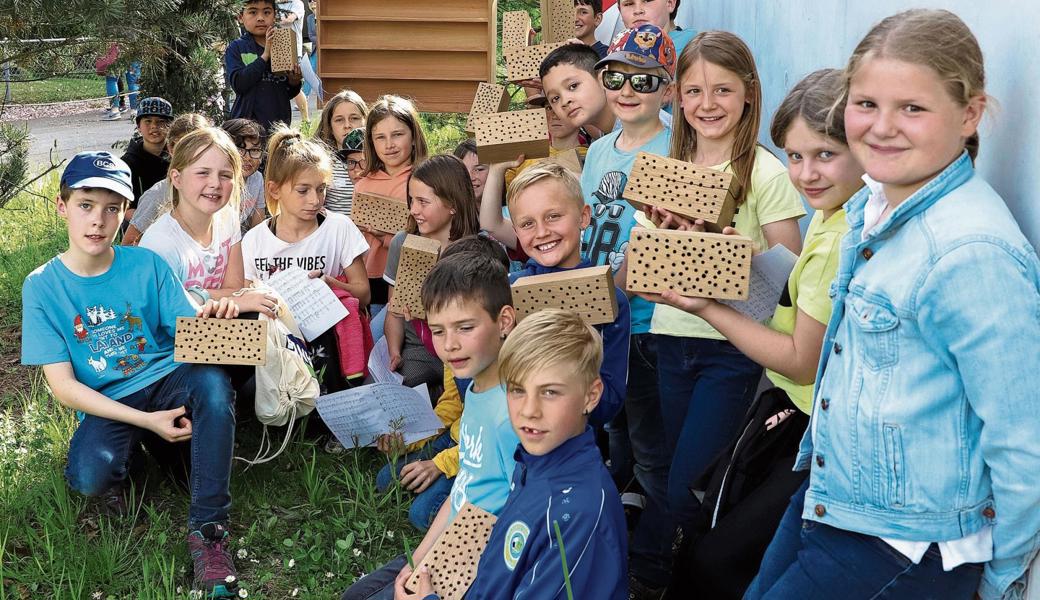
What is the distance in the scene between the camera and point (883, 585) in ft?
5.56

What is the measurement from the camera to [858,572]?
5.64 ft

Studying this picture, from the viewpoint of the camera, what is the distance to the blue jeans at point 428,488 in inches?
135

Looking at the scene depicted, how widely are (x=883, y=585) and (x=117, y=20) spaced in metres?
3.49

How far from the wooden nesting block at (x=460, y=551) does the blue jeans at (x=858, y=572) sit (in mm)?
795

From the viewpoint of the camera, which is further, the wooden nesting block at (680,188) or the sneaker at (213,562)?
the sneaker at (213,562)

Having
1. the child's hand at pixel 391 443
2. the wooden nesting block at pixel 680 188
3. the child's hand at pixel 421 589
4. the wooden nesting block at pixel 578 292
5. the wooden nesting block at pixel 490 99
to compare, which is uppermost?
the wooden nesting block at pixel 490 99

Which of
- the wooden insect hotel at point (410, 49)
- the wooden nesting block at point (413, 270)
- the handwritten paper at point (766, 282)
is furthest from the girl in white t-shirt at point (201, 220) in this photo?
the wooden insect hotel at point (410, 49)

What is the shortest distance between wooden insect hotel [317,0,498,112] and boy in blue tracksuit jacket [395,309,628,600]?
20.8 feet

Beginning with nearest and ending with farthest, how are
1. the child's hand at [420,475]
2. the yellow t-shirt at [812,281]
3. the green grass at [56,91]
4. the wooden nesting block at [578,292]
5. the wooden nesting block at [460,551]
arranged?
1. the yellow t-shirt at [812,281]
2. the wooden nesting block at [460,551]
3. the wooden nesting block at [578,292]
4. the child's hand at [420,475]
5. the green grass at [56,91]

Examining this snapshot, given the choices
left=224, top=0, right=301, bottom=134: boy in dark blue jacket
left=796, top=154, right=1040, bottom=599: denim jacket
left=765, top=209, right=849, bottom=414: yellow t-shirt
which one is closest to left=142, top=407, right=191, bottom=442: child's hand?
left=765, top=209, right=849, bottom=414: yellow t-shirt

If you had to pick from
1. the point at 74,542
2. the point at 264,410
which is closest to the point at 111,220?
the point at 264,410

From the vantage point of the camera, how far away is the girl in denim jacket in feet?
4.96

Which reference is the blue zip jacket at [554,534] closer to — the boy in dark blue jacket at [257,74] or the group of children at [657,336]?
the group of children at [657,336]

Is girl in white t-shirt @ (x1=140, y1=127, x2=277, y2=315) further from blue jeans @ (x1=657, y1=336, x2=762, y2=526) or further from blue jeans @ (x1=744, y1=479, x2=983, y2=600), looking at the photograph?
blue jeans @ (x1=744, y1=479, x2=983, y2=600)
